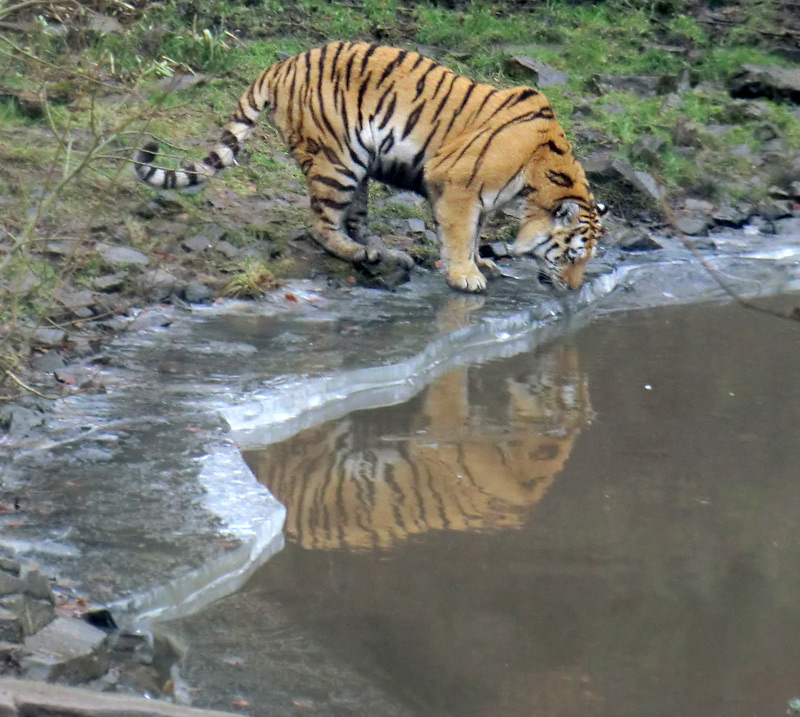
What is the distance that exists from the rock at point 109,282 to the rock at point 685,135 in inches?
224

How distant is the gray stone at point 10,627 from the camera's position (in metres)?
2.78

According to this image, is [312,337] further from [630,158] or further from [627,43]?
[627,43]

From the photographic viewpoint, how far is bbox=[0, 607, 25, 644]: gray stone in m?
2.78

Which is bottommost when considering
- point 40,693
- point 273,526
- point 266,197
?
point 266,197

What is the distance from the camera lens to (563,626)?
3363 mm

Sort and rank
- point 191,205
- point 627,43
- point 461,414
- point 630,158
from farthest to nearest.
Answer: point 627,43
point 630,158
point 191,205
point 461,414

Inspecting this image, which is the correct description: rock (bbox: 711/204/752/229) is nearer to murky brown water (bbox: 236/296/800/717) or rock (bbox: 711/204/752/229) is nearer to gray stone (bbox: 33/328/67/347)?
murky brown water (bbox: 236/296/800/717)

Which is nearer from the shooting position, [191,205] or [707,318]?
[707,318]

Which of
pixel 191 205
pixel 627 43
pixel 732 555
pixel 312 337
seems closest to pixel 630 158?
pixel 627 43

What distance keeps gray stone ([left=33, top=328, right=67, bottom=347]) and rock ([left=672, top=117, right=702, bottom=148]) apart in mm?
6460

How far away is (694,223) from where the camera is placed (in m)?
8.82

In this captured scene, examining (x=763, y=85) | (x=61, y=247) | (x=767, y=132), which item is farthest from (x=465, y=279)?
(x=763, y=85)

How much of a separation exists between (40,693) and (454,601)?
1429 millimetres

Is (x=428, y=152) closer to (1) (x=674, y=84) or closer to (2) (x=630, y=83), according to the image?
(2) (x=630, y=83)
